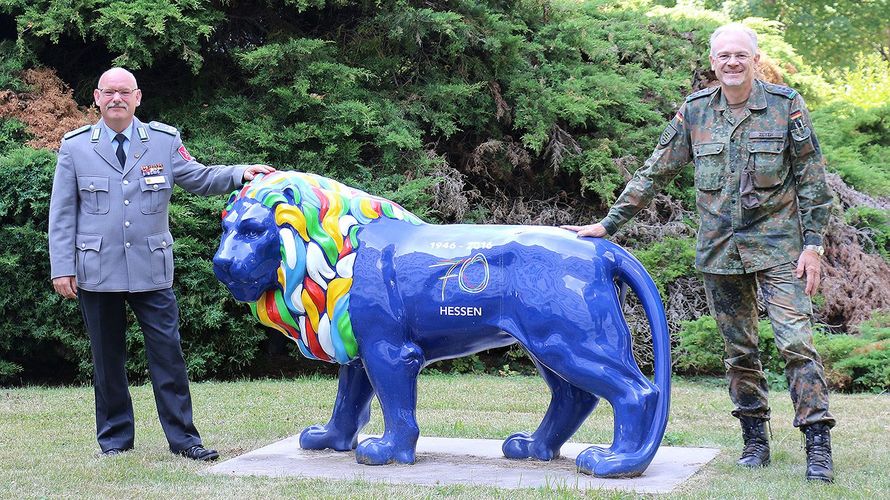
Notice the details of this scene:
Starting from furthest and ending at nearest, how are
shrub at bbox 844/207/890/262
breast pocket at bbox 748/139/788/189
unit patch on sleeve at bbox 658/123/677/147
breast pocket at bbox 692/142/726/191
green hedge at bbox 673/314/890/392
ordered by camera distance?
1. shrub at bbox 844/207/890/262
2. green hedge at bbox 673/314/890/392
3. unit patch on sleeve at bbox 658/123/677/147
4. breast pocket at bbox 692/142/726/191
5. breast pocket at bbox 748/139/788/189

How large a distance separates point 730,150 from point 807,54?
19818 millimetres

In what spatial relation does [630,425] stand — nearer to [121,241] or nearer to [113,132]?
[121,241]

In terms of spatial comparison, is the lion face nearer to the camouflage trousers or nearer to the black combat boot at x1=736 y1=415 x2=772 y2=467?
the camouflage trousers

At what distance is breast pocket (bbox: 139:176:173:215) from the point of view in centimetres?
550

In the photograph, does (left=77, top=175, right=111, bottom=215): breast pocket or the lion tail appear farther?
(left=77, top=175, right=111, bottom=215): breast pocket

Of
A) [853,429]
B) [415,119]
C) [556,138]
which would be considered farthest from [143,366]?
[853,429]

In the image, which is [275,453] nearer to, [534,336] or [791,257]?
[534,336]

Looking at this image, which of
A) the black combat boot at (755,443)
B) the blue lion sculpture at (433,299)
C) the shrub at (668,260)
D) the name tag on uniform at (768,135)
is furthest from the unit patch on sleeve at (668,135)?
the shrub at (668,260)

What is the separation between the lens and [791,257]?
4.81 metres

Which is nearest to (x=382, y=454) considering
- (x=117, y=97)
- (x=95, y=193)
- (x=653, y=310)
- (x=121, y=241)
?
(x=653, y=310)

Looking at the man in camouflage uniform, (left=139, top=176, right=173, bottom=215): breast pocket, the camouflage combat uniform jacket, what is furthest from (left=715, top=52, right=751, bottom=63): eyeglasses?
(left=139, top=176, right=173, bottom=215): breast pocket

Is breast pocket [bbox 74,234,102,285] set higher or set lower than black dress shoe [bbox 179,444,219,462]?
higher

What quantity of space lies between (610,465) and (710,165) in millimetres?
1491

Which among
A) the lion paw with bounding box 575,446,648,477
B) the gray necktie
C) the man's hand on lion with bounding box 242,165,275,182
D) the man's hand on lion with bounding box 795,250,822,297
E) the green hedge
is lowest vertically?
the green hedge
